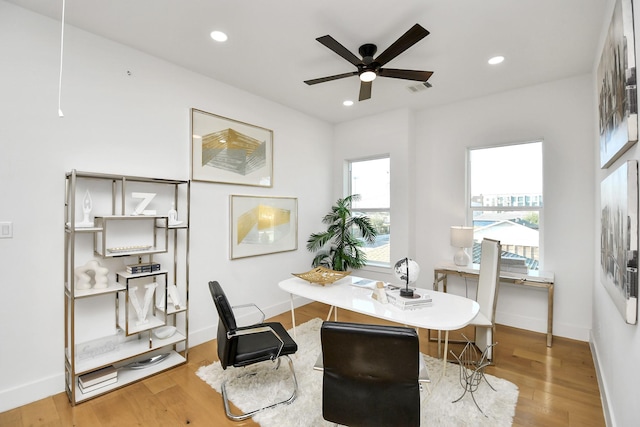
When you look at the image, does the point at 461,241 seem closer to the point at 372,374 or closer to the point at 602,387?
the point at 602,387

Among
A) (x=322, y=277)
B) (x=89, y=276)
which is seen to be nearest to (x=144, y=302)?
(x=89, y=276)

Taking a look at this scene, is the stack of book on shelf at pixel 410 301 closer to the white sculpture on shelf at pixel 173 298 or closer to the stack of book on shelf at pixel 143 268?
the white sculpture on shelf at pixel 173 298

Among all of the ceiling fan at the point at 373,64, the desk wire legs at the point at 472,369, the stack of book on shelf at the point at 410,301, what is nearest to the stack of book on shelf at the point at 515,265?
the desk wire legs at the point at 472,369

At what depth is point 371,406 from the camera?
148 cm

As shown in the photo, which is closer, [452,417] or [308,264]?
[452,417]

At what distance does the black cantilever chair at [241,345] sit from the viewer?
2.03 metres

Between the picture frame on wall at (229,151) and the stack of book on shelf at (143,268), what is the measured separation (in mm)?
1010

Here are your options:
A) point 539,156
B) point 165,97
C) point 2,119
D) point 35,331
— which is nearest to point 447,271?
point 539,156

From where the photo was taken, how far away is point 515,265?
3.50 m

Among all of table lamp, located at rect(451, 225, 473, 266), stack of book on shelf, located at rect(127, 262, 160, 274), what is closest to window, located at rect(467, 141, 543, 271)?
table lamp, located at rect(451, 225, 473, 266)

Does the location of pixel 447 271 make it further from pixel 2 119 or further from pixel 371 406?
pixel 2 119

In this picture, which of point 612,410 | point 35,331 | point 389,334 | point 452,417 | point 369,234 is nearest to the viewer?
point 389,334

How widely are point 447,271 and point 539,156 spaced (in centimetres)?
178

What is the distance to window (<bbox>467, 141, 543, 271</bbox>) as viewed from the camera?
3.53m
